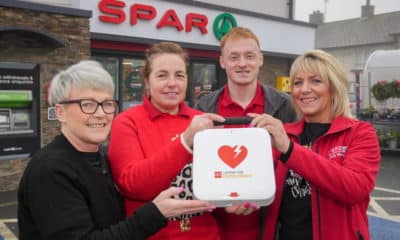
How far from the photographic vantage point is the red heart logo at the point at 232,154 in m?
1.68

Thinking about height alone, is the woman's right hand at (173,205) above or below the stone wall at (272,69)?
below

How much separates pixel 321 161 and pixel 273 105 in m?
0.79

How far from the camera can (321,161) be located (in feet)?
5.79

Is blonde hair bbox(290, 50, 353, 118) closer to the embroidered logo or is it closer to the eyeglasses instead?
the embroidered logo

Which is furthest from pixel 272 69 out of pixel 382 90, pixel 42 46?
pixel 42 46

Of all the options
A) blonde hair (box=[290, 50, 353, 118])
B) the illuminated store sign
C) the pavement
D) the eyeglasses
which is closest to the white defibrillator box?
the eyeglasses

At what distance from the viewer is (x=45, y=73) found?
7.23m

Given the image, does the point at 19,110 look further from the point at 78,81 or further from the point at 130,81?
the point at 78,81

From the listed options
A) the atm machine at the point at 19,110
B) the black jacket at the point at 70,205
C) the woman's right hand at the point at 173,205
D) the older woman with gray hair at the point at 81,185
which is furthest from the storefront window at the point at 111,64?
the woman's right hand at the point at 173,205

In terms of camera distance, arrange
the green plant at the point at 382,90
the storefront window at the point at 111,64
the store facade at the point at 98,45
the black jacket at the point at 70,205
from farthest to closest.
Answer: the green plant at the point at 382,90, the storefront window at the point at 111,64, the store facade at the point at 98,45, the black jacket at the point at 70,205

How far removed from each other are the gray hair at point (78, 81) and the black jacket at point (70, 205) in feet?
0.62

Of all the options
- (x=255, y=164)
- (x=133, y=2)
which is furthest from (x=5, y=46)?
(x=255, y=164)

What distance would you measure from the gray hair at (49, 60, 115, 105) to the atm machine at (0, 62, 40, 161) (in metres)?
5.62

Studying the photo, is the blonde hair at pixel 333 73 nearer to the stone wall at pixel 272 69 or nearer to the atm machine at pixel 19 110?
the atm machine at pixel 19 110
